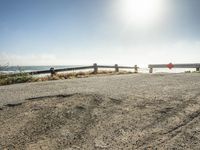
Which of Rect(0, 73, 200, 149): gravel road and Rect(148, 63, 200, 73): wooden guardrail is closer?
Rect(0, 73, 200, 149): gravel road

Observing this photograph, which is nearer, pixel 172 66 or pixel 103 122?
pixel 103 122

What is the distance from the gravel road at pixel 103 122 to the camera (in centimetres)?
548

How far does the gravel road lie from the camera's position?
5.48 m

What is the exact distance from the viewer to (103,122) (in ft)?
21.3

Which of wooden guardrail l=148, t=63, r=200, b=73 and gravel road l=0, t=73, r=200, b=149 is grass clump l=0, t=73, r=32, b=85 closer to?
gravel road l=0, t=73, r=200, b=149

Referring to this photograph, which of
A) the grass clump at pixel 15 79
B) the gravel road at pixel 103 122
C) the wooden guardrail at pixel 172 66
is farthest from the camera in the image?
the wooden guardrail at pixel 172 66

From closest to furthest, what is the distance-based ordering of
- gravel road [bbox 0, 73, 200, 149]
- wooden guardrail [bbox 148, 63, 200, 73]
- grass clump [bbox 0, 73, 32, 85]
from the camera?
gravel road [bbox 0, 73, 200, 149] → grass clump [bbox 0, 73, 32, 85] → wooden guardrail [bbox 148, 63, 200, 73]

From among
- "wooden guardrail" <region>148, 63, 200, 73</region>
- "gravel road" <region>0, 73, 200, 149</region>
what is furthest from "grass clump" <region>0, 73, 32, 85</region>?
"wooden guardrail" <region>148, 63, 200, 73</region>

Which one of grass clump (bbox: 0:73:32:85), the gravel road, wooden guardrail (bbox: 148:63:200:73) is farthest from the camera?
wooden guardrail (bbox: 148:63:200:73)

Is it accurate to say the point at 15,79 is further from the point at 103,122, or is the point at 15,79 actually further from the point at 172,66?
the point at 172,66

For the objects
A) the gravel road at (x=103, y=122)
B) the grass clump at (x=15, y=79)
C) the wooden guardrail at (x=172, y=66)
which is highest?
the wooden guardrail at (x=172, y=66)

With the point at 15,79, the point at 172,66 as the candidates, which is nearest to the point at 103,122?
the point at 15,79

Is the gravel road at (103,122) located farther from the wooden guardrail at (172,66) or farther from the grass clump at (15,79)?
the wooden guardrail at (172,66)

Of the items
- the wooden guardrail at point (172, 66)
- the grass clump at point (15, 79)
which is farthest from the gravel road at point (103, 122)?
the wooden guardrail at point (172, 66)
